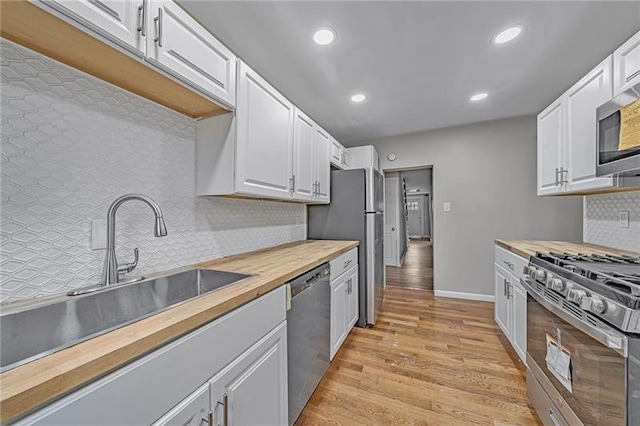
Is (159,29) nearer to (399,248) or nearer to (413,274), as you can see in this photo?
(413,274)

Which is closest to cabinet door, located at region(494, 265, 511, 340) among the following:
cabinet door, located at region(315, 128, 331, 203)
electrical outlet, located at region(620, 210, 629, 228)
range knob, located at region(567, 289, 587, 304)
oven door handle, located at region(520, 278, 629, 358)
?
electrical outlet, located at region(620, 210, 629, 228)

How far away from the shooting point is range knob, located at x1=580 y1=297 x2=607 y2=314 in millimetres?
899

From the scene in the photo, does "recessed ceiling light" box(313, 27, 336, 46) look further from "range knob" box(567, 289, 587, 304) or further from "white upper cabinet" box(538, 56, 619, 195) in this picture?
"range knob" box(567, 289, 587, 304)

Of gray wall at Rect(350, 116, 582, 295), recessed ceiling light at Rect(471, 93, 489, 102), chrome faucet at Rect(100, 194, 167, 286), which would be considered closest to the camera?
chrome faucet at Rect(100, 194, 167, 286)

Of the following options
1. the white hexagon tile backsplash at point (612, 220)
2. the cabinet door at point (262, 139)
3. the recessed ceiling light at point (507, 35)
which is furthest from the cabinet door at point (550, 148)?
the cabinet door at point (262, 139)

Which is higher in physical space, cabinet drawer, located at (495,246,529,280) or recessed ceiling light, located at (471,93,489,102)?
recessed ceiling light, located at (471,93,489,102)

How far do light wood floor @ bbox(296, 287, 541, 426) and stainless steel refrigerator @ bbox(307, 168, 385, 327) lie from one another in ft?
1.11

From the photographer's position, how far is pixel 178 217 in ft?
4.68

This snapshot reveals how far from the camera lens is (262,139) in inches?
64.6

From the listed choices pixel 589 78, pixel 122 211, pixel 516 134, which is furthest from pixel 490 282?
pixel 122 211

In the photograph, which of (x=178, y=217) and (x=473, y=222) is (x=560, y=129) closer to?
(x=473, y=222)

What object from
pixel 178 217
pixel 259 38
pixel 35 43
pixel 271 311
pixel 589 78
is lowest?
pixel 271 311

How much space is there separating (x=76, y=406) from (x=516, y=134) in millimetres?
4314

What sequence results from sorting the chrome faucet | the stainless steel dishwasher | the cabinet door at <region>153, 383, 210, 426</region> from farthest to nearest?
the stainless steel dishwasher → the chrome faucet → the cabinet door at <region>153, 383, 210, 426</region>
